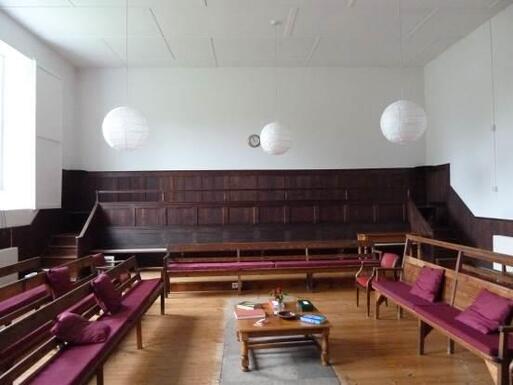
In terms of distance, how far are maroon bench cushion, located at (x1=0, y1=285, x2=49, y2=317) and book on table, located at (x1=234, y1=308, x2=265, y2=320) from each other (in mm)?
1913

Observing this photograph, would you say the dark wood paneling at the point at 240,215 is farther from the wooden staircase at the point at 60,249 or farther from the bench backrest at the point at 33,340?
the bench backrest at the point at 33,340

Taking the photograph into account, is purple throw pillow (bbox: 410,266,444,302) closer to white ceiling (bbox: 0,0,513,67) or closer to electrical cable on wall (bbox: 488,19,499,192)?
electrical cable on wall (bbox: 488,19,499,192)

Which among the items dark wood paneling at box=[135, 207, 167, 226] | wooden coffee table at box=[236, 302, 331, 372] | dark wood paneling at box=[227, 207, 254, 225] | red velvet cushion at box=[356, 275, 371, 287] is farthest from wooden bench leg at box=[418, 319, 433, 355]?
dark wood paneling at box=[135, 207, 167, 226]

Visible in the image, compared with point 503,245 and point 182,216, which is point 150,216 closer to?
point 182,216

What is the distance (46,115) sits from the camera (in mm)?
6805

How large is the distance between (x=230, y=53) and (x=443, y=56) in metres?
4.29

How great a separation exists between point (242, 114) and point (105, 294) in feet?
18.6

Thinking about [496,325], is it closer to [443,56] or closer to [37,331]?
[37,331]

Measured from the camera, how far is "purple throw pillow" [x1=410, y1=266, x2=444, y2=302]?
3.80m

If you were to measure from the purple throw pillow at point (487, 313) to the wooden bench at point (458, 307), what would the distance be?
0.05 metres

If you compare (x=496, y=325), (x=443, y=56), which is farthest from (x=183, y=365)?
(x=443, y=56)

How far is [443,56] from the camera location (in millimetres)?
7684

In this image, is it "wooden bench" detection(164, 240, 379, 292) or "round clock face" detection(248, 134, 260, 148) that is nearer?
"wooden bench" detection(164, 240, 379, 292)

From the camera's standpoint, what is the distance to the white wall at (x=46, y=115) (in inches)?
240
